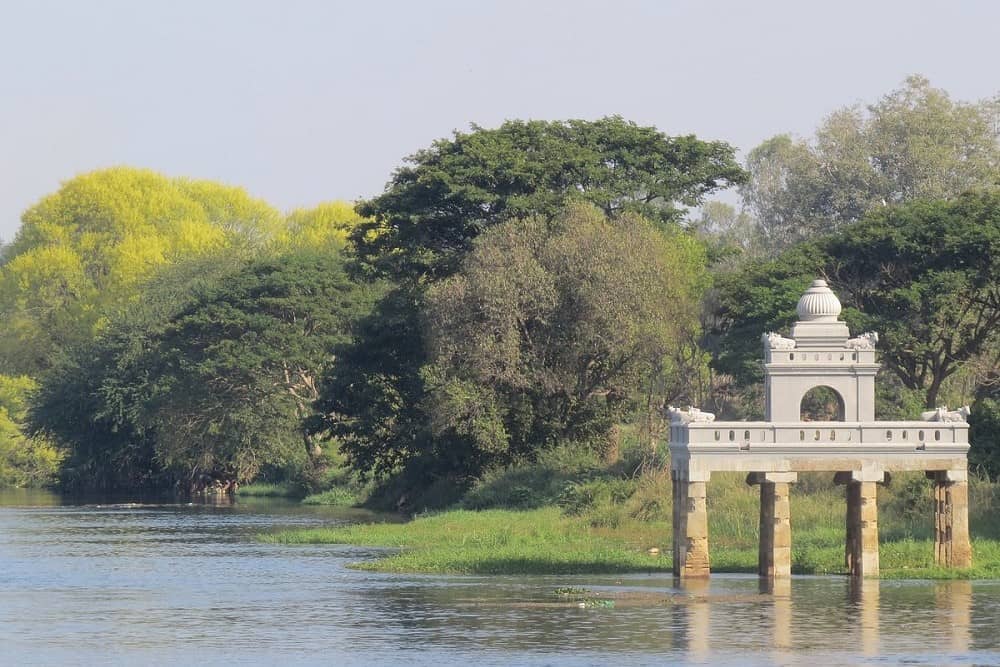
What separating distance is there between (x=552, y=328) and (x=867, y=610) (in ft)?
92.2

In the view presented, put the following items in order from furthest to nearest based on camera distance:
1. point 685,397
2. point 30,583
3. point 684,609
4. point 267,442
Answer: point 267,442, point 685,397, point 30,583, point 684,609

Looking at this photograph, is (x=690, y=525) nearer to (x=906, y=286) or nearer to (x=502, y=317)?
(x=502, y=317)

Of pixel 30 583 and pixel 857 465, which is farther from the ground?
pixel 857 465

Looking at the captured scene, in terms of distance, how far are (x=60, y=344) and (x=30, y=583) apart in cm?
6572

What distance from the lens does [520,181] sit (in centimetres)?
7369

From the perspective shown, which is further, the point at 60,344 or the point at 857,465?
the point at 60,344

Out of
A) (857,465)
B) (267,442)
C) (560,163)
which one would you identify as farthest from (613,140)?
(857,465)

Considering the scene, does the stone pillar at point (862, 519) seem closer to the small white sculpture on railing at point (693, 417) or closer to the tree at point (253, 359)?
the small white sculpture on railing at point (693, 417)

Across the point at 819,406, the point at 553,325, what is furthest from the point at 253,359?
the point at 819,406

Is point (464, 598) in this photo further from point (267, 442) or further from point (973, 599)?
point (267, 442)

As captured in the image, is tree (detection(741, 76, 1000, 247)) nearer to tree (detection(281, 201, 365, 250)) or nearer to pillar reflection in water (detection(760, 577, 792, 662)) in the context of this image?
tree (detection(281, 201, 365, 250))

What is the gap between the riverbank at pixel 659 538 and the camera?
49875 millimetres

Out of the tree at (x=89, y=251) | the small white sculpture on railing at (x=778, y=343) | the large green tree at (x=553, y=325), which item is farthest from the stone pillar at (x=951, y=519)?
the tree at (x=89, y=251)

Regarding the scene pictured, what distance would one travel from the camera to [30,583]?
50.6 m
